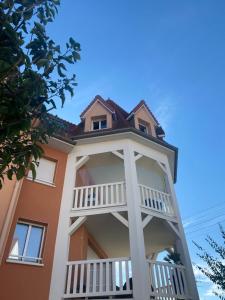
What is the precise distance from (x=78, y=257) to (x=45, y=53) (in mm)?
8277

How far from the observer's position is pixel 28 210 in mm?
9953

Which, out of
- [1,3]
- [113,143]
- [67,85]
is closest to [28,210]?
[113,143]

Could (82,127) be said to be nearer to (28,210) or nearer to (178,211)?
(28,210)

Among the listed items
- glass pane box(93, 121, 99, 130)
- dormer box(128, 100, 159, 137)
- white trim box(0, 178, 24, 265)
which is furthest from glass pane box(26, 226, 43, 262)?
dormer box(128, 100, 159, 137)

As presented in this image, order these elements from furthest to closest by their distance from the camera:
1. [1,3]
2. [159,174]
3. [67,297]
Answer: [159,174]
[67,297]
[1,3]

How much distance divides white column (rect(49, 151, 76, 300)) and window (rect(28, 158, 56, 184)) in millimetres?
654

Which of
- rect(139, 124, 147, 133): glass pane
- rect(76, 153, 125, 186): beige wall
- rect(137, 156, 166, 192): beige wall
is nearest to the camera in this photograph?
rect(76, 153, 125, 186): beige wall

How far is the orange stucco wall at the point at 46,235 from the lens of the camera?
8172 mm

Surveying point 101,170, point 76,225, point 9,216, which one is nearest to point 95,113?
point 101,170

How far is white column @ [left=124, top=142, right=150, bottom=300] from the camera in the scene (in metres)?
7.82

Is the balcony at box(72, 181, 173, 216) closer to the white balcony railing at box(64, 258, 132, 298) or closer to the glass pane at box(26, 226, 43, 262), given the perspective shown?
the glass pane at box(26, 226, 43, 262)

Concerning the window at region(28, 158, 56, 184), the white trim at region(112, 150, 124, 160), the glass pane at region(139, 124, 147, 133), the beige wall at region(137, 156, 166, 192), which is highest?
the glass pane at region(139, 124, 147, 133)

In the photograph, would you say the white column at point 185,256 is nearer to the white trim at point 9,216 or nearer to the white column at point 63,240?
the white column at point 63,240

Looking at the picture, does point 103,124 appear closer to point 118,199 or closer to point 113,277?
point 118,199
